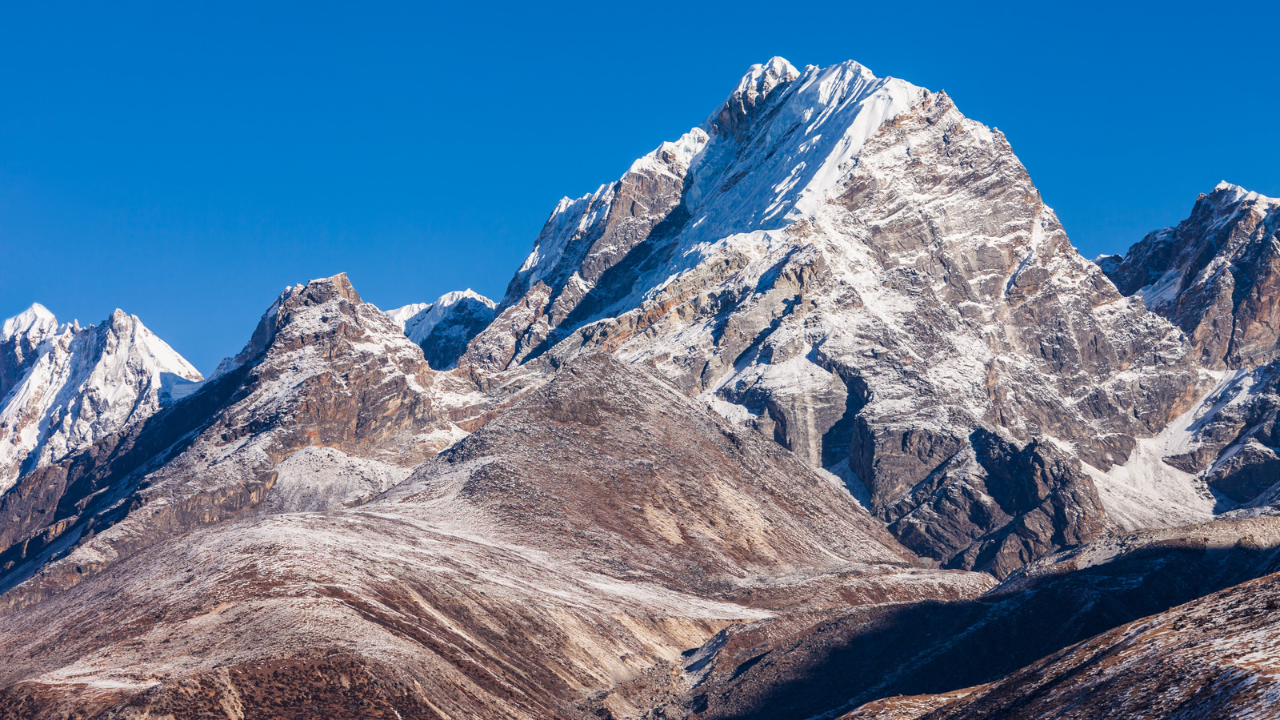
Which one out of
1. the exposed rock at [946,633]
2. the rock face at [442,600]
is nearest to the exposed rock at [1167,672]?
the exposed rock at [946,633]

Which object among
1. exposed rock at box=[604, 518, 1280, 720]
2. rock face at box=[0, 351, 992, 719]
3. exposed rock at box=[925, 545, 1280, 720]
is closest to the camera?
exposed rock at box=[925, 545, 1280, 720]

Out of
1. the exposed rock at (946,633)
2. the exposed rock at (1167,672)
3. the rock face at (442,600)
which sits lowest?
the exposed rock at (1167,672)

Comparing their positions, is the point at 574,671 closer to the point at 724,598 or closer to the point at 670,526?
the point at 724,598

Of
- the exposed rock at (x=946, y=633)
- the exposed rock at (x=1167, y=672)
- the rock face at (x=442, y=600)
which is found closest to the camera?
the exposed rock at (x=1167, y=672)

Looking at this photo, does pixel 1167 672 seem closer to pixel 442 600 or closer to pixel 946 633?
pixel 946 633

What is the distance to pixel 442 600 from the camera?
424 ft

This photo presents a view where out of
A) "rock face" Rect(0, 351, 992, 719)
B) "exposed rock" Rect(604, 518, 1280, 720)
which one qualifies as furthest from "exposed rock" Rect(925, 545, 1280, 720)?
"rock face" Rect(0, 351, 992, 719)

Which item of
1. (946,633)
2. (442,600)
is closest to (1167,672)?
(946,633)

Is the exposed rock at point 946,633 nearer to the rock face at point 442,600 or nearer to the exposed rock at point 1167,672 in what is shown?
the rock face at point 442,600

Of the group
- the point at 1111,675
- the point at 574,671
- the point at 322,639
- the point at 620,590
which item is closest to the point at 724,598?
the point at 620,590

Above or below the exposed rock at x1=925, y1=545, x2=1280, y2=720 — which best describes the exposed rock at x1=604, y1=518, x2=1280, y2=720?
above

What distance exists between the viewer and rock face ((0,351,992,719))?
97562 mm

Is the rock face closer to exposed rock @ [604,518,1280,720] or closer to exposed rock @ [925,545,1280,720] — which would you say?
exposed rock @ [604,518,1280,720]

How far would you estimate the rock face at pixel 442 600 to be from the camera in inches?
3841
